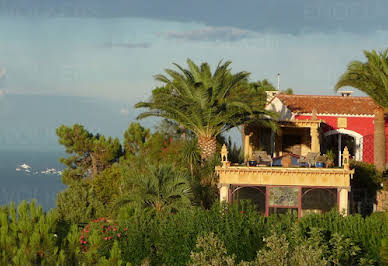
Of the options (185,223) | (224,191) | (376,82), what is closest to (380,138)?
(376,82)

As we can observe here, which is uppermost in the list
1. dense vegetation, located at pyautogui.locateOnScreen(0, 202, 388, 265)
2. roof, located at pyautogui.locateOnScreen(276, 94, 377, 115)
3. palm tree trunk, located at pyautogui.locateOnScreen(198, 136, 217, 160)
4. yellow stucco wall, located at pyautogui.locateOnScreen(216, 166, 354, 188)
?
roof, located at pyautogui.locateOnScreen(276, 94, 377, 115)

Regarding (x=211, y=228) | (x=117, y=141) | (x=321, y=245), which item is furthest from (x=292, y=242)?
(x=117, y=141)

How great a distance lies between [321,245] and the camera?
18.2 metres

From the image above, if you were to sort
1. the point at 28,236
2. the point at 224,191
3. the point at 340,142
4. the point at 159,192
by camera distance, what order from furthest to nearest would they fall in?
the point at 340,142 → the point at 159,192 → the point at 224,191 → the point at 28,236

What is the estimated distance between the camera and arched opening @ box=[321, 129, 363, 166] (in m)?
34.6

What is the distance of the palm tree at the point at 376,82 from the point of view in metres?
29.5

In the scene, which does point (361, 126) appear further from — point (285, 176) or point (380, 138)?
point (285, 176)

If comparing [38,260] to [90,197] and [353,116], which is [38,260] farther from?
[353,116]

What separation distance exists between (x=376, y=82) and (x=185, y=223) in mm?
15356

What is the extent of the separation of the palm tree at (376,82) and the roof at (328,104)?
4.18 m

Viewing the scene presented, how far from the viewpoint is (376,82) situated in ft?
97.2

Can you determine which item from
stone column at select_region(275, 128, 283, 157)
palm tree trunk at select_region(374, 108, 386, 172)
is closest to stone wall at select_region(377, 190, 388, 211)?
palm tree trunk at select_region(374, 108, 386, 172)

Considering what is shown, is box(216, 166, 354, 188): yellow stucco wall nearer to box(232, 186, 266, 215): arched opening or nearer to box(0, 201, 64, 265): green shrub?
box(232, 186, 266, 215): arched opening

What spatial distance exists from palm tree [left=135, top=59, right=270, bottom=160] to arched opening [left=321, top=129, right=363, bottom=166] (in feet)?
25.0
